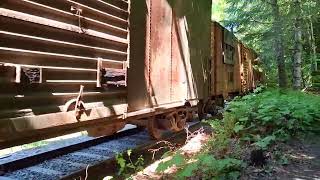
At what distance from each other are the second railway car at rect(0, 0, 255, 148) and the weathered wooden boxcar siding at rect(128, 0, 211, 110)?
0.06 ft

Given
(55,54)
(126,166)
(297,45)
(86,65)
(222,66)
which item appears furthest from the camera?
(297,45)

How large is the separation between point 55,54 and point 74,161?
2791mm

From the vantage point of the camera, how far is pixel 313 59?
19.4 metres

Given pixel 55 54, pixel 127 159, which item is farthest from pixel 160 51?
pixel 55 54

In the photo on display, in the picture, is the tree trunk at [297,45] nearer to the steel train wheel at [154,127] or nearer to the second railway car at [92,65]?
the second railway car at [92,65]

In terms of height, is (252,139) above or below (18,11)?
below

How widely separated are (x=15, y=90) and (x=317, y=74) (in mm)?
A: 16859

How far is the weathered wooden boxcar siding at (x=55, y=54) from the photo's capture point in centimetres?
351

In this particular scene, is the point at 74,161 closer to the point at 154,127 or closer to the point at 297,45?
the point at 154,127

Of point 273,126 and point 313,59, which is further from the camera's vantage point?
point 313,59

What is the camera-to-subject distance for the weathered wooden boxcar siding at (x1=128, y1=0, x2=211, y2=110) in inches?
239

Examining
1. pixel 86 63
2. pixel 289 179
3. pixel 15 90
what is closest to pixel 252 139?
pixel 289 179

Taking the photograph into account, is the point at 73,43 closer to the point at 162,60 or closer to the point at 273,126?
the point at 162,60

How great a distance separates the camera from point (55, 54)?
4.07 metres
